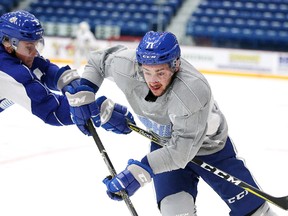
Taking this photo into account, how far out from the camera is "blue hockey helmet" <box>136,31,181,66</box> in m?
2.13

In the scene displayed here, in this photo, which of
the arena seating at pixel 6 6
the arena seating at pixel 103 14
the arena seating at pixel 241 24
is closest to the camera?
the arena seating at pixel 241 24

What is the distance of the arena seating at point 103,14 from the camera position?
1139 centimetres

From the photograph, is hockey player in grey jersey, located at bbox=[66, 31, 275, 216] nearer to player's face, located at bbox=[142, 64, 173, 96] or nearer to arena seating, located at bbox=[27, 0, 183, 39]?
player's face, located at bbox=[142, 64, 173, 96]

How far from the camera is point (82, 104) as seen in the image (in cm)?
243

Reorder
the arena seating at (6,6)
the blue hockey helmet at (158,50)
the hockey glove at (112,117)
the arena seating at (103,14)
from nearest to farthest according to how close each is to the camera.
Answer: the blue hockey helmet at (158,50) < the hockey glove at (112,117) < the arena seating at (103,14) < the arena seating at (6,6)

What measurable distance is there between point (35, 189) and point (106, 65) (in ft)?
4.04

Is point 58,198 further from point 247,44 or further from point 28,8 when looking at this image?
point 28,8

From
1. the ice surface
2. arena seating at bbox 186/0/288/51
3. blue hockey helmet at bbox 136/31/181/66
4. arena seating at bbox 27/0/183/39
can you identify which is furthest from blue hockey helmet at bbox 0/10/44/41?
arena seating at bbox 27/0/183/39

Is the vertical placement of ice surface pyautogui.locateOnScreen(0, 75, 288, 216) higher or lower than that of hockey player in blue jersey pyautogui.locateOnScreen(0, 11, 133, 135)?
lower

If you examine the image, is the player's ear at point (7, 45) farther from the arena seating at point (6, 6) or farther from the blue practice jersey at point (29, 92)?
the arena seating at point (6, 6)

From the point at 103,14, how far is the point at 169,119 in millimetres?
10004

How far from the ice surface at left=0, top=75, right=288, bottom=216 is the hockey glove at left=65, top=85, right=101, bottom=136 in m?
0.85

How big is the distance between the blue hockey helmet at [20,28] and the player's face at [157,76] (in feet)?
2.41

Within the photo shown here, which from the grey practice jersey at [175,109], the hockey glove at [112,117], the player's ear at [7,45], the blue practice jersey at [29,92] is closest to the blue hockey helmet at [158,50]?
the grey practice jersey at [175,109]
